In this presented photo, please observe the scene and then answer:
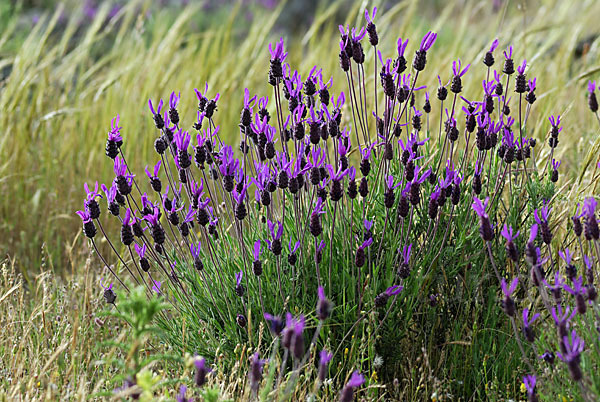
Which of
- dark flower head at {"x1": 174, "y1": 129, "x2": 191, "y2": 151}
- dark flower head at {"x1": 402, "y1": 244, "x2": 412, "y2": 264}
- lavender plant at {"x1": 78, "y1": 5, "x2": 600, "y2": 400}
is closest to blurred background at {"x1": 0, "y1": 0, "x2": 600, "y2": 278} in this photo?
lavender plant at {"x1": 78, "y1": 5, "x2": 600, "y2": 400}

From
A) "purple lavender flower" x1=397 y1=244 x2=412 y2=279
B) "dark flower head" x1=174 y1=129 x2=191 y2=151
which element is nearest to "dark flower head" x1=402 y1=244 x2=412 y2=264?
"purple lavender flower" x1=397 y1=244 x2=412 y2=279

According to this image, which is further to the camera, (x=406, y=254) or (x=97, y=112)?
(x=97, y=112)

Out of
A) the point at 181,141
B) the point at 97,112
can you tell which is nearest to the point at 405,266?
the point at 181,141

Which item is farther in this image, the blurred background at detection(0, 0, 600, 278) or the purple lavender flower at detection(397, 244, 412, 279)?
the blurred background at detection(0, 0, 600, 278)

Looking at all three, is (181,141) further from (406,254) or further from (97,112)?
(97,112)

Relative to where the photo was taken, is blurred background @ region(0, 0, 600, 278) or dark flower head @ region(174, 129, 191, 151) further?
blurred background @ region(0, 0, 600, 278)

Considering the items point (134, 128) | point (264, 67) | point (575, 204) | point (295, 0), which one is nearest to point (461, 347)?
point (575, 204)

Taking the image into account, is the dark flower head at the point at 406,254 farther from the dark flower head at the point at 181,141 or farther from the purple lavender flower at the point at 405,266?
the dark flower head at the point at 181,141

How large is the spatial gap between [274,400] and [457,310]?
0.67 metres

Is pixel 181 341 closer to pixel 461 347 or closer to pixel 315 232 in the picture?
pixel 315 232

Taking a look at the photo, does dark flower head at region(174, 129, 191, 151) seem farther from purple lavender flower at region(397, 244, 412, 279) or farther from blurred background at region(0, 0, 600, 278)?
blurred background at region(0, 0, 600, 278)

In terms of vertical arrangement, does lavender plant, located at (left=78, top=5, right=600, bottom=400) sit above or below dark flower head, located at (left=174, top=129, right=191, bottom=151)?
below

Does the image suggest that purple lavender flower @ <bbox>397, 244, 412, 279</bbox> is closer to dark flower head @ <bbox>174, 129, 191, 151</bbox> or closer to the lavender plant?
the lavender plant

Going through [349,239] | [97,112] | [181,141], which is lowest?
[97,112]
